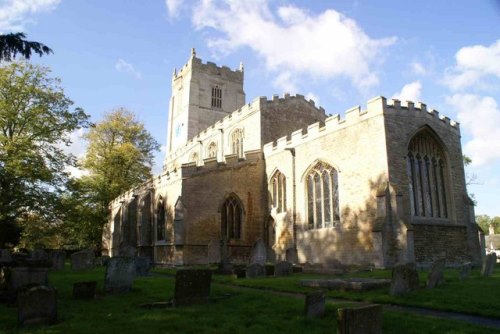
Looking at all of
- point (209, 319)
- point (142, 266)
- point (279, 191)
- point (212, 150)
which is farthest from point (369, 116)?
point (212, 150)

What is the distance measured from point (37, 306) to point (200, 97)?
38.4 metres

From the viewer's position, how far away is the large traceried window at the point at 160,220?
24500mm

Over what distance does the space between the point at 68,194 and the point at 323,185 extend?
15.3 m

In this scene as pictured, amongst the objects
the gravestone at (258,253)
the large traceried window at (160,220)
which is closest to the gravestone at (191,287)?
the gravestone at (258,253)

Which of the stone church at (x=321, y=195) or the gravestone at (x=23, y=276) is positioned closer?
the gravestone at (x=23, y=276)

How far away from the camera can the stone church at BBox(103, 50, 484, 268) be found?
17.3 meters

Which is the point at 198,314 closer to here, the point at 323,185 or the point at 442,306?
the point at 442,306

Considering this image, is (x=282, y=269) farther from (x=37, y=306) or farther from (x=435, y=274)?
(x=37, y=306)

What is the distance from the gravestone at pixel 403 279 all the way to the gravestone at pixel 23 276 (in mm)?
7572

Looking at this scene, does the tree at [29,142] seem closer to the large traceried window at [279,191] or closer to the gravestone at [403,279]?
the large traceried window at [279,191]

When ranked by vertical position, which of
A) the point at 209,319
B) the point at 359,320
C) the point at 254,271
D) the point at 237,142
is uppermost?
the point at 237,142

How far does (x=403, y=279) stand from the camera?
9242 millimetres

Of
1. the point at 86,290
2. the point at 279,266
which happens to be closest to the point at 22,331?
the point at 86,290

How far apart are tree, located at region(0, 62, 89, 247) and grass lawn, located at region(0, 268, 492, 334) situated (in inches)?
604
